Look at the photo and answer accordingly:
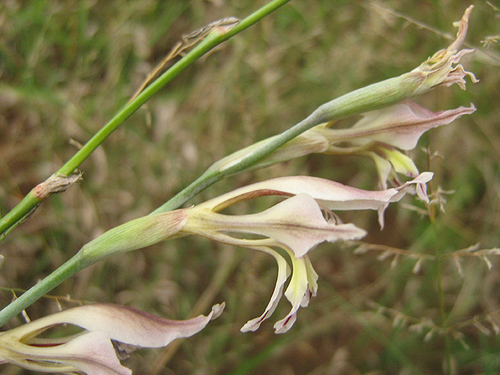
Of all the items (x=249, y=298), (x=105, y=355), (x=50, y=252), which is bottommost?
(x=249, y=298)

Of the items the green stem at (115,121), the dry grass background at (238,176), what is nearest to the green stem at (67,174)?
the green stem at (115,121)

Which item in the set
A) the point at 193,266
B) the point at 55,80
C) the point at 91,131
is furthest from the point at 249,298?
the point at 55,80

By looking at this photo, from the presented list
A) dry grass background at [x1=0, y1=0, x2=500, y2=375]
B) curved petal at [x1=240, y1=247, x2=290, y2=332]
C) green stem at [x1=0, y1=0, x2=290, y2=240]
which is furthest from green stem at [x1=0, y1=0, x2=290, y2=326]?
dry grass background at [x1=0, y1=0, x2=500, y2=375]

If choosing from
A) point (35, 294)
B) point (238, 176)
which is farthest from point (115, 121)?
point (238, 176)

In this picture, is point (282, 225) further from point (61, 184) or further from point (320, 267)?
point (320, 267)

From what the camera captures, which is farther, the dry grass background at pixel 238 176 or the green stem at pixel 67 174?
the dry grass background at pixel 238 176

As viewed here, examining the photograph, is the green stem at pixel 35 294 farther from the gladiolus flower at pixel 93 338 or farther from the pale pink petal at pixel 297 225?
the pale pink petal at pixel 297 225

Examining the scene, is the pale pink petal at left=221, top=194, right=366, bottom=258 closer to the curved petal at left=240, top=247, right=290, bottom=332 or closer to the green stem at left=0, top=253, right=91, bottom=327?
the curved petal at left=240, top=247, right=290, bottom=332

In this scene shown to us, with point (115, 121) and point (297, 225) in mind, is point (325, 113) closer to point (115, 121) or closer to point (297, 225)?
point (297, 225)
